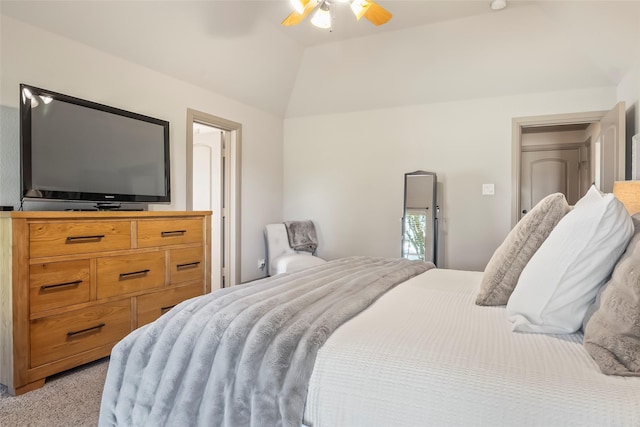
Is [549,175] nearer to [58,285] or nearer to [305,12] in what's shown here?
[305,12]

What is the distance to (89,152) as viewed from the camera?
8.08ft

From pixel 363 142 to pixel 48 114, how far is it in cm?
323

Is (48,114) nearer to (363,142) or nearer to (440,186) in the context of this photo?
(363,142)

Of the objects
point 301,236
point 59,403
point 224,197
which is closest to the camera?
point 59,403

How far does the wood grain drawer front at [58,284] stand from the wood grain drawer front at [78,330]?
0.24ft

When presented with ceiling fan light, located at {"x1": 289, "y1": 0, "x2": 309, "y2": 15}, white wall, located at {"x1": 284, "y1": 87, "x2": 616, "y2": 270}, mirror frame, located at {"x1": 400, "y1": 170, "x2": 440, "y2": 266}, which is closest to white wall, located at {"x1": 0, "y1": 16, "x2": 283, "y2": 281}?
white wall, located at {"x1": 284, "y1": 87, "x2": 616, "y2": 270}

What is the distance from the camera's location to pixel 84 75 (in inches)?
104

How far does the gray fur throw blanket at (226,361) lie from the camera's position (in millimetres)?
973

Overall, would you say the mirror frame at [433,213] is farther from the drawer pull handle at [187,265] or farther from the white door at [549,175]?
the drawer pull handle at [187,265]

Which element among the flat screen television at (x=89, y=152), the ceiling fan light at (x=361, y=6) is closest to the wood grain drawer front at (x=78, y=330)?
the flat screen television at (x=89, y=152)

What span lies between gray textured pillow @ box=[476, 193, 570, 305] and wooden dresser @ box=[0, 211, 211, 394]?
2079 mm

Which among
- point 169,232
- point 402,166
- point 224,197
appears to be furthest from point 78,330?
point 402,166

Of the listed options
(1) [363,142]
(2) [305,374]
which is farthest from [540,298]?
(1) [363,142]

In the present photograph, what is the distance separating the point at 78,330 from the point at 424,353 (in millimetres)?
2051
